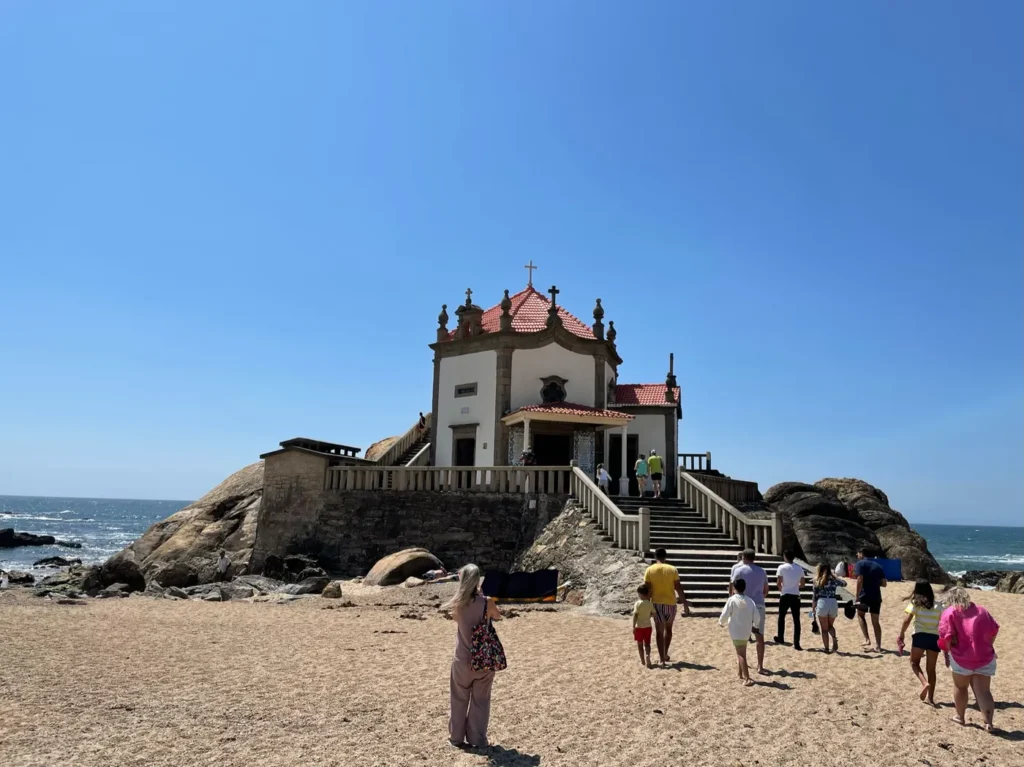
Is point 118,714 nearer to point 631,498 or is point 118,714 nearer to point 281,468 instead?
point 631,498

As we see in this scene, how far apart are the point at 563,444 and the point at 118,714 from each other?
61.9ft

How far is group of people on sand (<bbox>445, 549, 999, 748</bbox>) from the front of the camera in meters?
6.55

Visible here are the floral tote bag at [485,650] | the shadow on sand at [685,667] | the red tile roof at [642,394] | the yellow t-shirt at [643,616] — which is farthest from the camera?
the red tile roof at [642,394]

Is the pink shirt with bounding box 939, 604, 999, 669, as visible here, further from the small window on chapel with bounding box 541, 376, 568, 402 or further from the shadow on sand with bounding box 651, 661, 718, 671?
the small window on chapel with bounding box 541, 376, 568, 402

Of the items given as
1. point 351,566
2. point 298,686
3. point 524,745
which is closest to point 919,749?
point 524,745

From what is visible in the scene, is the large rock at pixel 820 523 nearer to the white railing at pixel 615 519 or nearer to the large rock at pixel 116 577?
the white railing at pixel 615 519

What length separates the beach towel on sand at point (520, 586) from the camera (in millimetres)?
16094

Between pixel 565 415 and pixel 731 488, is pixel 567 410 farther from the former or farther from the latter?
pixel 731 488

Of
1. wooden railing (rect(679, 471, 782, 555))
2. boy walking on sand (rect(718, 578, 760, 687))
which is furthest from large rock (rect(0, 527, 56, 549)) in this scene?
boy walking on sand (rect(718, 578, 760, 687))

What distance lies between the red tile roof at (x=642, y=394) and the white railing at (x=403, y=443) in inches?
288

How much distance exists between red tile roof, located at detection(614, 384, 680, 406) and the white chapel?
4cm

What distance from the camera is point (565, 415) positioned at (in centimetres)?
2352

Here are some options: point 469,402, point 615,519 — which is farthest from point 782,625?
point 469,402

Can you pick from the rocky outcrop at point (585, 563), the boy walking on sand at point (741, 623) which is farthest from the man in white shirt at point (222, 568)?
the boy walking on sand at point (741, 623)
